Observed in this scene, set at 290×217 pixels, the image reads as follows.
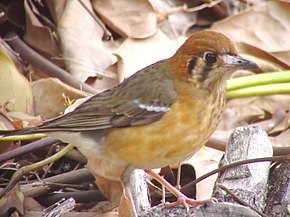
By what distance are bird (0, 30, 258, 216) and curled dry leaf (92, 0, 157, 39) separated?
2.08m

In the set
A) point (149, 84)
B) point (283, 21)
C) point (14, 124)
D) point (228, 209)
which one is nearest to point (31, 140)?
point (14, 124)

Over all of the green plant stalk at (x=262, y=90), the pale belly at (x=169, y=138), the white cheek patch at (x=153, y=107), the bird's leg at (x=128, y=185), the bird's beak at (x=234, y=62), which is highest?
the bird's beak at (x=234, y=62)

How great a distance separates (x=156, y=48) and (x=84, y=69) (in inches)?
26.2

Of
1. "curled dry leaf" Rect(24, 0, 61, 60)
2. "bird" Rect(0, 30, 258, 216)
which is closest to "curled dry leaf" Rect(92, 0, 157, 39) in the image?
"curled dry leaf" Rect(24, 0, 61, 60)

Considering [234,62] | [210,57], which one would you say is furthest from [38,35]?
[234,62]

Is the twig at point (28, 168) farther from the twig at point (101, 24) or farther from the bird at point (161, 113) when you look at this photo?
the twig at point (101, 24)

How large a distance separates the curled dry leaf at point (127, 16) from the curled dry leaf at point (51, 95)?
3.30ft

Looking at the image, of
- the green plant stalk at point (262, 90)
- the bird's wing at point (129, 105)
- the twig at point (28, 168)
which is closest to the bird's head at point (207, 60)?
the bird's wing at point (129, 105)

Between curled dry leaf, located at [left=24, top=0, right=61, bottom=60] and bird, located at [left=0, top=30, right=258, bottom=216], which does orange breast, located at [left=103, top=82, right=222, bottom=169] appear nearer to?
bird, located at [left=0, top=30, right=258, bottom=216]

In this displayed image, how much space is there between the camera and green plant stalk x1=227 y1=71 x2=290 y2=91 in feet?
21.9

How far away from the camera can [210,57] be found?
183 inches

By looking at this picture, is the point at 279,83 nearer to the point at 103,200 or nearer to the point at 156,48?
the point at 156,48

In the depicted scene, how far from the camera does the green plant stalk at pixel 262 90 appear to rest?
668 centimetres

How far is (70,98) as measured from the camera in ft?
20.5
